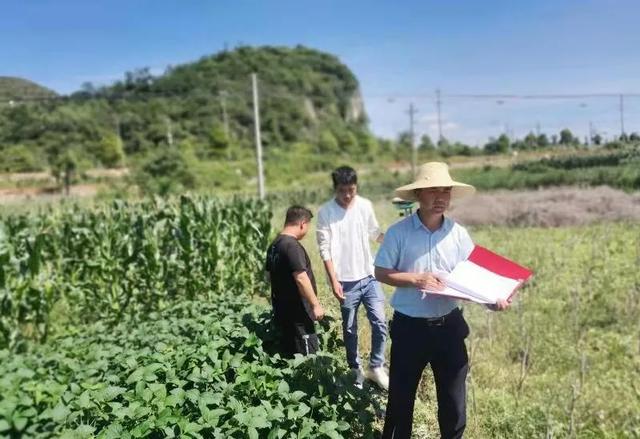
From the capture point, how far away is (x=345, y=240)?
14.9 ft

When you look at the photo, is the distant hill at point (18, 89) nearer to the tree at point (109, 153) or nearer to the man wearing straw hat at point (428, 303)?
the man wearing straw hat at point (428, 303)

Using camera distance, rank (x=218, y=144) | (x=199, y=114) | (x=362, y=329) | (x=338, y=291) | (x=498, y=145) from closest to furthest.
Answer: (x=338, y=291) → (x=362, y=329) → (x=498, y=145) → (x=218, y=144) → (x=199, y=114)

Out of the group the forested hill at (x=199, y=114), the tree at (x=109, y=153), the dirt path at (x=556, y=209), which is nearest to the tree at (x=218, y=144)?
the forested hill at (x=199, y=114)

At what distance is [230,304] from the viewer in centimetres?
541

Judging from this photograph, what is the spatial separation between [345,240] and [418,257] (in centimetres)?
133

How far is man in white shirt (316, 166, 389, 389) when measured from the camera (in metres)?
4.45

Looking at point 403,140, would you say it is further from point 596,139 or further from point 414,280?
point 414,280

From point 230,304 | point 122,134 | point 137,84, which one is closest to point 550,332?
point 230,304

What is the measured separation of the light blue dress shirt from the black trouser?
0.07 metres

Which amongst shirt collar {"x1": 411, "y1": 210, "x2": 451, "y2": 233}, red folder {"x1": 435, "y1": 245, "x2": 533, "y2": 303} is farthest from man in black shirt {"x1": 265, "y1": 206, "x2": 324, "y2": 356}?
red folder {"x1": 435, "y1": 245, "x2": 533, "y2": 303}

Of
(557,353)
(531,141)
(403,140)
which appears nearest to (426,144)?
(403,140)

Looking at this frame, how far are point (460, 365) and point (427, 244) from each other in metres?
0.69

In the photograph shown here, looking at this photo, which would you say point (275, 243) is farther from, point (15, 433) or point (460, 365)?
point (15, 433)

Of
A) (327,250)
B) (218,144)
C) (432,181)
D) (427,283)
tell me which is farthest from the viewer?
(218,144)
